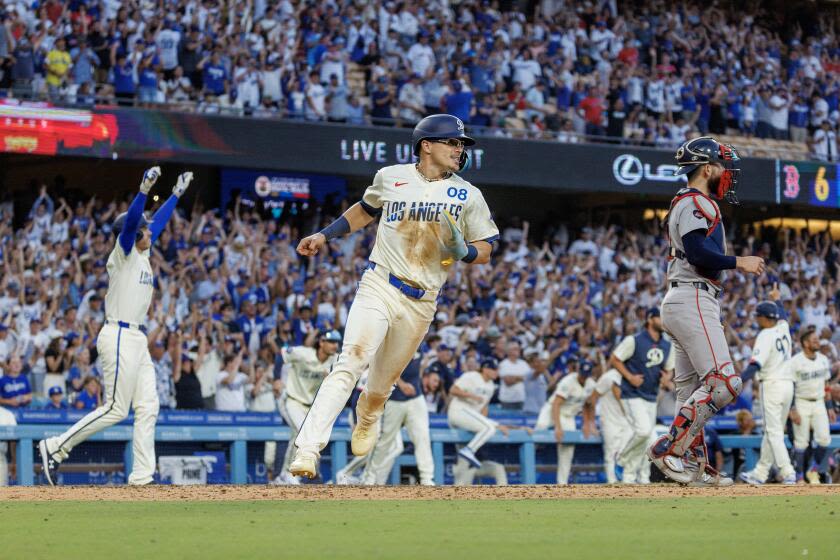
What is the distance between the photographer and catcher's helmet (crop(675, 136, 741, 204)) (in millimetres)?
9188

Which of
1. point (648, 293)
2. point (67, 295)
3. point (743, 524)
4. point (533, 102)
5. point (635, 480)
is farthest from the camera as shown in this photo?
point (533, 102)

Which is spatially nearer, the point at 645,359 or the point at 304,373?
the point at 304,373

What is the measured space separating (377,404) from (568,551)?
346 cm

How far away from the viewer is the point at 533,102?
26.0 metres

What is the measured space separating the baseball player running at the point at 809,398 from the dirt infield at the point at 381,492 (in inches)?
245

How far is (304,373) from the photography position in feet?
47.8

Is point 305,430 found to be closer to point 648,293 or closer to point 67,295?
point 67,295

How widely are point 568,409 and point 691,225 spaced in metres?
8.27

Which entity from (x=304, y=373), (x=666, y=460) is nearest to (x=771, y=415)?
(x=304, y=373)

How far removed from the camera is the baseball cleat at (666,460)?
29.6ft

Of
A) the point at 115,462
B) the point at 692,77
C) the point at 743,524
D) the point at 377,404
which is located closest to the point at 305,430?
the point at 377,404

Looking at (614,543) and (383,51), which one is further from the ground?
(383,51)

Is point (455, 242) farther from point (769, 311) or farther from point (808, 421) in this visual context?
point (808, 421)

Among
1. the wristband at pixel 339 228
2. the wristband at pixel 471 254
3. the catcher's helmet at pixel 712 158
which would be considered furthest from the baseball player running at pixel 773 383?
the wristband at pixel 339 228
